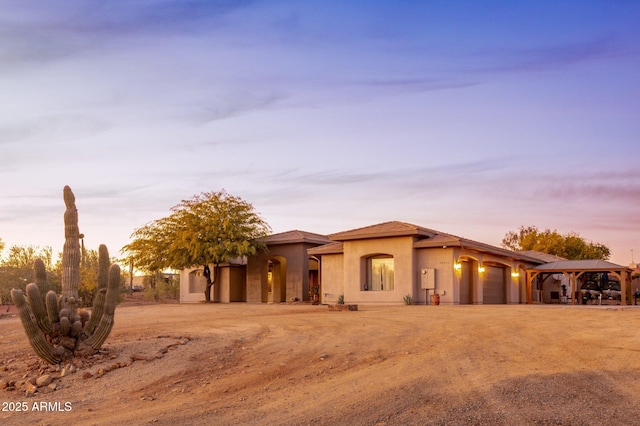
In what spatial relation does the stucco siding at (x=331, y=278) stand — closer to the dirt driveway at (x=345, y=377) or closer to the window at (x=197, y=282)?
the window at (x=197, y=282)

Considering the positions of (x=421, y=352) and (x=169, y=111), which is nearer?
(x=421, y=352)

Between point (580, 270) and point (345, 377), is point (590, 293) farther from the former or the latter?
point (345, 377)

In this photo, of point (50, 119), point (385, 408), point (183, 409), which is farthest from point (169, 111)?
point (385, 408)

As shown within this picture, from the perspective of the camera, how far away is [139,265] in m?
38.9

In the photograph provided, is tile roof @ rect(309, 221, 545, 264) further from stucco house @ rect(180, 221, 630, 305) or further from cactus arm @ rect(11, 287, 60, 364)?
cactus arm @ rect(11, 287, 60, 364)

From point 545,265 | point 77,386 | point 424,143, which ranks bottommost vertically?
point 77,386

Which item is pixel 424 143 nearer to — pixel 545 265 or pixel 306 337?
pixel 306 337

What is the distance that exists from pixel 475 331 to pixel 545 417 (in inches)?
301

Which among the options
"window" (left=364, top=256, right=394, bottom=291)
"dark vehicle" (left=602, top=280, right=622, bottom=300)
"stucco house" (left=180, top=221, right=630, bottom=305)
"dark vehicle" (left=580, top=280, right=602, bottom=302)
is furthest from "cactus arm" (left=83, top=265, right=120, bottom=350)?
"dark vehicle" (left=602, top=280, right=622, bottom=300)

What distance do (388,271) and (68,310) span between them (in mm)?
20186

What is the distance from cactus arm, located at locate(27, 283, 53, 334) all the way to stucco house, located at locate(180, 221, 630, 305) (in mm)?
19436

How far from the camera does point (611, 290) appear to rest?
42406mm

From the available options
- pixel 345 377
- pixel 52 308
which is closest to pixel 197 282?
pixel 52 308

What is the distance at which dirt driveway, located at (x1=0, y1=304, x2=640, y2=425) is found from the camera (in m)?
8.27
